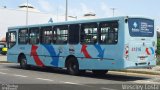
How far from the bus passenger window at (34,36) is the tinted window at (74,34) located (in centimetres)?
351

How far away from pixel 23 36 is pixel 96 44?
753cm

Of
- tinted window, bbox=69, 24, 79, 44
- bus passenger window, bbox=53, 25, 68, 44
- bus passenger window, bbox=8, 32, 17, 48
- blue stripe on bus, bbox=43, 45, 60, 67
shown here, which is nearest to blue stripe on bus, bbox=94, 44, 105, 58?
tinted window, bbox=69, 24, 79, 44

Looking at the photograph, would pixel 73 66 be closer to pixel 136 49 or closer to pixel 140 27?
pixel 136 49

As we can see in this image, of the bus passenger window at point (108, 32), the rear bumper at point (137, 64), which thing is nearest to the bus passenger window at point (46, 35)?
the bus passenger window at point (108, 32)

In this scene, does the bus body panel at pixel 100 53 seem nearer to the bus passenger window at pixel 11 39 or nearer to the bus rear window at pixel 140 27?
the bus rear window at pixel 140 27

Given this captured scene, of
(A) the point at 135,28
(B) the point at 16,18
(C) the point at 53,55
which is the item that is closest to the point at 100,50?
(A) the point at 135,28

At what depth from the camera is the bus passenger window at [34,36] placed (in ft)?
77.8

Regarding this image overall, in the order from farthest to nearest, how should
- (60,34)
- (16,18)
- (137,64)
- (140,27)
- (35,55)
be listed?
(16,18)
(35,55)
(60,34)
(140,27)
(137,64)

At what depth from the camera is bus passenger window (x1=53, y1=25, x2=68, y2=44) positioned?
21.2 metres

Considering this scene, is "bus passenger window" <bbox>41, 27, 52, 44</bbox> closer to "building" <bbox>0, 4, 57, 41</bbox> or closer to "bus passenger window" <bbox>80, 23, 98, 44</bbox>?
"bus passenger window" <bbox>80, 23, 98, 44</bbox>

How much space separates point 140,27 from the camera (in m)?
18.3

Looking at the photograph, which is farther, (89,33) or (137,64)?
(89,33)

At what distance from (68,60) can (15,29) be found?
21.3 ft

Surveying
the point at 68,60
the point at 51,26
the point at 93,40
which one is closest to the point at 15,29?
the point at 51,26
